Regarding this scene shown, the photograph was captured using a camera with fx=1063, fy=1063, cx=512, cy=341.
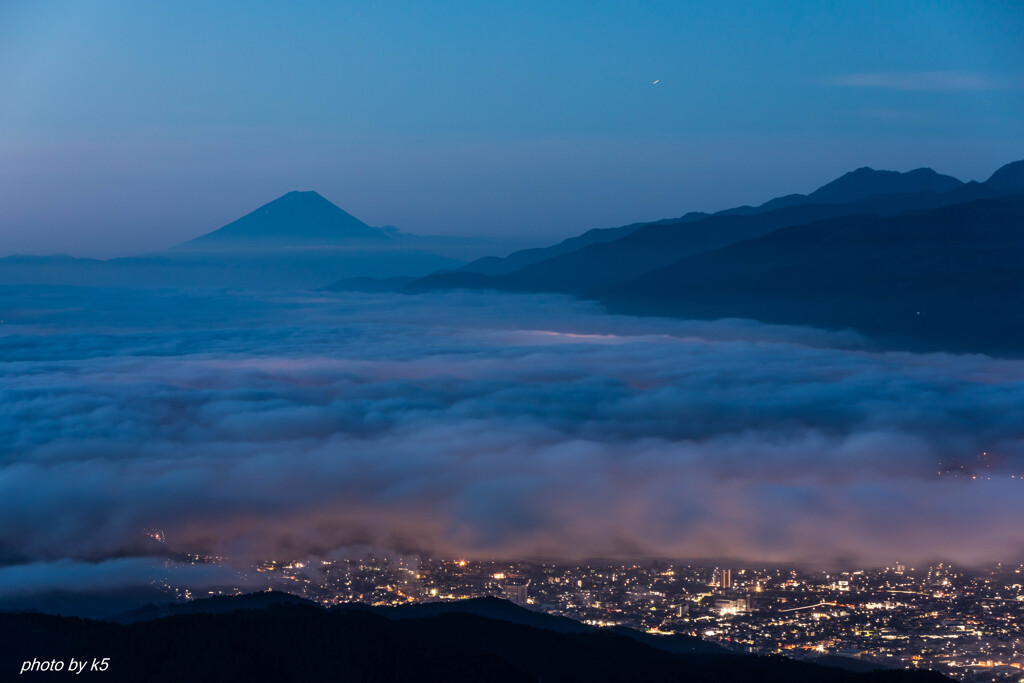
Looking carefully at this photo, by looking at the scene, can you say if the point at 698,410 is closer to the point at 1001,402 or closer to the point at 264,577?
the point at 1001,402

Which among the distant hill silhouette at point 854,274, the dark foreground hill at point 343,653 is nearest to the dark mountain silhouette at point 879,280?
the distant hill silhouette at point 854,274

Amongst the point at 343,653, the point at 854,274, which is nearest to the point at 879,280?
the point at 854,274

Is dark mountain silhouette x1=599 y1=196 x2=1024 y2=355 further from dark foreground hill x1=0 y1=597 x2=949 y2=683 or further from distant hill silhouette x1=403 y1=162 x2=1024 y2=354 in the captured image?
dark foreground hill x1=0 y1=597 x2=949 y2=683

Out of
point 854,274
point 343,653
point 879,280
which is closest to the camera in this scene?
point 343,653

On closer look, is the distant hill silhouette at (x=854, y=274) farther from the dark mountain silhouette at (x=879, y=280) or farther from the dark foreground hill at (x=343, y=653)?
the dark foreground hill at (x=343, y=653)

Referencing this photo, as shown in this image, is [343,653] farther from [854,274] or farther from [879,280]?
[854,274]

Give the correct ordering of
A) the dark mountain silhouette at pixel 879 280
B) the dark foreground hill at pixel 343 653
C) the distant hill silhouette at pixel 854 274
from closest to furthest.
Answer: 1. the dark foreground hill at pixel 343 653
2. the dark mountain silhouette at pixel 879 280
3. the distant hill silhouette at pixel 854 274

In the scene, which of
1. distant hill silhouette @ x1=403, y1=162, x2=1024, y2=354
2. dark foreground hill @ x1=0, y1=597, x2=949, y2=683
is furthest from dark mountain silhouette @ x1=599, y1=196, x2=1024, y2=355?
dark foreground hill @ x1=0, y1=597, x2=949, y2=683

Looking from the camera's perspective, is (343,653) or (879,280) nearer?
(343,653)
